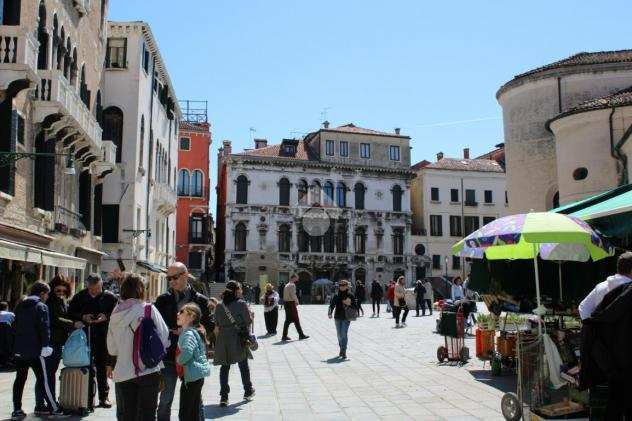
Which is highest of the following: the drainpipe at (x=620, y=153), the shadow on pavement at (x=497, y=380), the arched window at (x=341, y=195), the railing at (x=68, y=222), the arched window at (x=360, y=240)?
the arched window at (x=341, y=195)

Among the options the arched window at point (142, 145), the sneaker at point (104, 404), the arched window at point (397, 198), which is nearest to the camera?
the sneaker at point (104, 404)

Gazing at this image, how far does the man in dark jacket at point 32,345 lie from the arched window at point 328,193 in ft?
150

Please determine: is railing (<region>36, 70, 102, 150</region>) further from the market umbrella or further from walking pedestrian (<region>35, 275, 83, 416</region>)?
the market umbrella

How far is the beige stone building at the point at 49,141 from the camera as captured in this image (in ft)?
45.9

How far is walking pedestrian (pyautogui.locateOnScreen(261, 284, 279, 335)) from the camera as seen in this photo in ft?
58.8

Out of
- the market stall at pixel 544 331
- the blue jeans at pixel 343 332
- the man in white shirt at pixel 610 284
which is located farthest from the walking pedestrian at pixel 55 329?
the blue jeans at pixel 343 332

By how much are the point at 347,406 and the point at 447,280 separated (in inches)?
1794

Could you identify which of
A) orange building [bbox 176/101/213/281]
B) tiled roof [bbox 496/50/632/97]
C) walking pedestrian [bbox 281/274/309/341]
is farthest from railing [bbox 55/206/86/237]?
orange building [bbox 176/101/213/281]

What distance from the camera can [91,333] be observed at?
27.0ft

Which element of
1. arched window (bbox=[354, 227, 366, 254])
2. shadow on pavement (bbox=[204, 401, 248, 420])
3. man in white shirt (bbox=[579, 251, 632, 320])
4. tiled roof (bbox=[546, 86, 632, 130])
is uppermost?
tiled roof (bbox=[546, 86, 632, 130])

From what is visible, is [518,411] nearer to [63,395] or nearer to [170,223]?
[63,395]

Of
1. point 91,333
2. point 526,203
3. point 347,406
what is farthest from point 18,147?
point 526,203

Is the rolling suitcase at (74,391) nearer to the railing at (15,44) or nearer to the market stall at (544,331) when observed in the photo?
the market stall at (544,331)

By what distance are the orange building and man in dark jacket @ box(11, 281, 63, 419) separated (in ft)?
132
